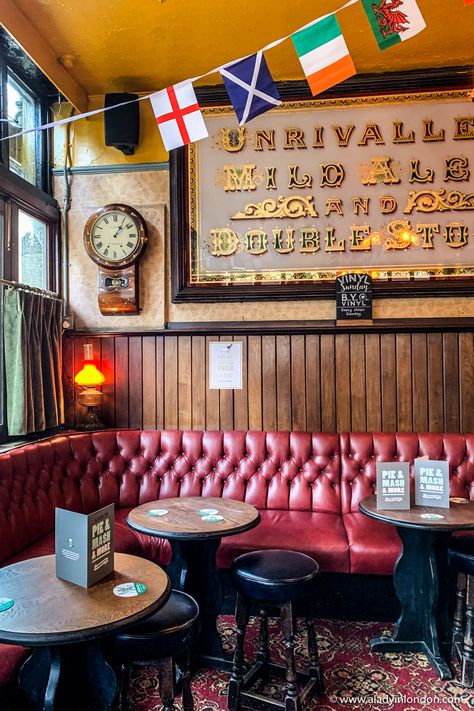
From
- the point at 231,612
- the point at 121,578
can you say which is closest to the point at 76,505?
the point at 231,612

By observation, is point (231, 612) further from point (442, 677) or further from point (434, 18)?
point (434, 18)

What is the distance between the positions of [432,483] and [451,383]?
125 cm

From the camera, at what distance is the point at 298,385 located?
13.2 ft

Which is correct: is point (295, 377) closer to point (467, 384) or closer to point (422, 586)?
point (467, 384)

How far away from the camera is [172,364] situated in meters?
4.16

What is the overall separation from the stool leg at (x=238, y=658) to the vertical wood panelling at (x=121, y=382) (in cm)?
204

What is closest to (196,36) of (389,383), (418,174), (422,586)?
(418,174)

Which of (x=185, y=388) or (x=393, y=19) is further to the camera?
(x=185, y=388)

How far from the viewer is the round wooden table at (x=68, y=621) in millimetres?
1545

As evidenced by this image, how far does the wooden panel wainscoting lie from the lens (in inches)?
154

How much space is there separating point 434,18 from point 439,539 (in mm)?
3176

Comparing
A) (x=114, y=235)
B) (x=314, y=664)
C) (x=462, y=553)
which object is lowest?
(x=314, y=664)

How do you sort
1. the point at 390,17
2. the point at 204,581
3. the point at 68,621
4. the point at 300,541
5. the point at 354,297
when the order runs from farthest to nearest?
the point at 354,297
the point at 300,541
the point at 204,581
the point at 390,17
the point at 68,621

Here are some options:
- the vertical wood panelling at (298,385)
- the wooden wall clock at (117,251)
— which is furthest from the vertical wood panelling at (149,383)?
the vertical wood panelling at (298,385)
